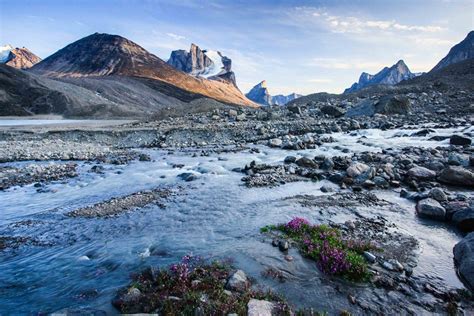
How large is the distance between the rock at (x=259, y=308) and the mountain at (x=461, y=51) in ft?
467

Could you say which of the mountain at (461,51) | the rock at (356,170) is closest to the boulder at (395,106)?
the rock at (356,170)

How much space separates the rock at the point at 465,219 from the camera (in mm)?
8516

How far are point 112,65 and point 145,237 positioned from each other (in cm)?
18157

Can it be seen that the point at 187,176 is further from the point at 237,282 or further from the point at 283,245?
the point at 237,282

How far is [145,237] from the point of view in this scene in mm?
8625

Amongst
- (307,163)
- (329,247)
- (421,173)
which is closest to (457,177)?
(421,173)

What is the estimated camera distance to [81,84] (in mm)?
110062

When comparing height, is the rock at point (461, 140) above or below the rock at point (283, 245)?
above

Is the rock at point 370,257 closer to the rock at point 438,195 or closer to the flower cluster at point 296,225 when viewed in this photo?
the flower cluster at point 296,225

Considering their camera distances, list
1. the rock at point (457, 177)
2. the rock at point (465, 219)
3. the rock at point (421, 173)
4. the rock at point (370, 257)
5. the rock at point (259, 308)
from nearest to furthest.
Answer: the rock at point (259, 308)
the rock at point (370, 257)
the rock at point (465, 219)
the rock at point (457, 177)
the rock at point (421, 173)

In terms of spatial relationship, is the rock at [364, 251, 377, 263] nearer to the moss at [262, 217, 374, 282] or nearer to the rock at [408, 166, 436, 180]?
the moss at [262, 217, 374, 282]

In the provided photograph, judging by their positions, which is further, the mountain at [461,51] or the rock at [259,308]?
the mountain at [461,51]

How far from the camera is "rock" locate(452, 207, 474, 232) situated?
852cm

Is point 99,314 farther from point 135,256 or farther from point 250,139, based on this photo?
point 250,139
